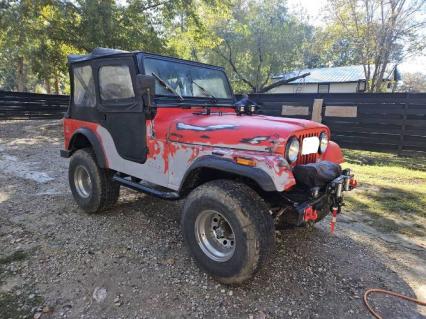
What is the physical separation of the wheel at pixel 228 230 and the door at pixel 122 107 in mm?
1063

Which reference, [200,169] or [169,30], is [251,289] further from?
[169,30]

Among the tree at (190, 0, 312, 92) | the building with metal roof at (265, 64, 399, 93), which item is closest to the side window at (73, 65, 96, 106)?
the tree at (190, 0, 312, 92)

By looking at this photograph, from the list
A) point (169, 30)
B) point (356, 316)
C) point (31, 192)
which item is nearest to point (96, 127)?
point (31, 192)

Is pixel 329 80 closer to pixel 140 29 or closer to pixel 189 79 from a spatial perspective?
pixel 140 29

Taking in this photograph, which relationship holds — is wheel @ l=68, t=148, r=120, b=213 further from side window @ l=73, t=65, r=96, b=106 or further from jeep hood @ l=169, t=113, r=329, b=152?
jeep hood @ l=169, t=113, r=329, b=152

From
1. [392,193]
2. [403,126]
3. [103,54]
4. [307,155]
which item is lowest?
[392,193]

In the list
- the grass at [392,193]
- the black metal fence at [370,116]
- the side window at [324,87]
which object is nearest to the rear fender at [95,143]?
the grass at [392,193]

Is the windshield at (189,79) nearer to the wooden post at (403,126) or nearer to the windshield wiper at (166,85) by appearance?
the windshield wiper at (166,85)

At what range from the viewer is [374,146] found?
9.18 meters

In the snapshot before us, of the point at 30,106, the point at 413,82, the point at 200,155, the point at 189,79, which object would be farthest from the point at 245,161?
the point at 413,82

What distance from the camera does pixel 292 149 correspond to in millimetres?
2576

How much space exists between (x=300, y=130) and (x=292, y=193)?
55 centimetres

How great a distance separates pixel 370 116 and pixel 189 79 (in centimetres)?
723

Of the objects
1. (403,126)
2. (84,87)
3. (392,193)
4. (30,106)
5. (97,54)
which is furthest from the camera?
(30,106)
